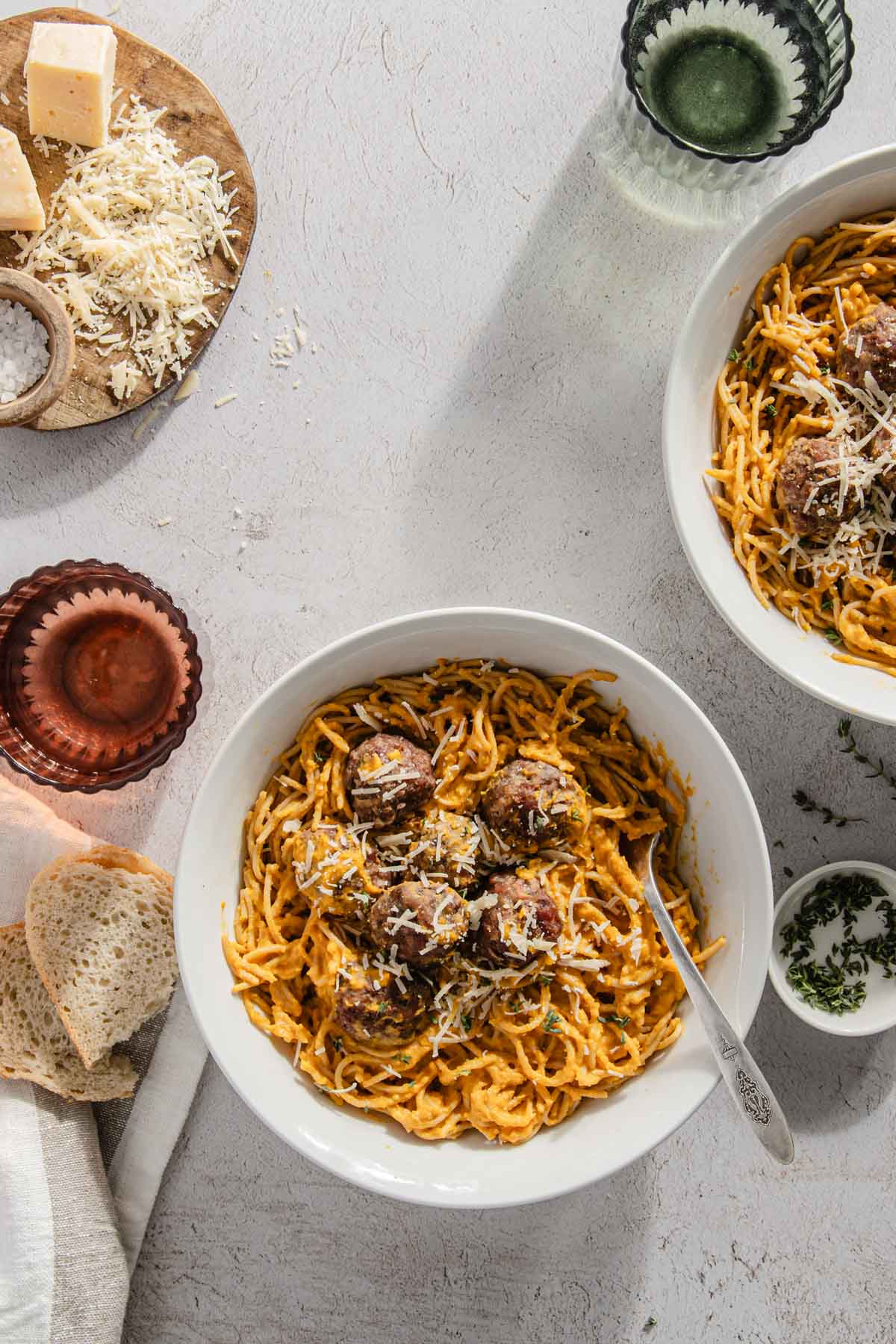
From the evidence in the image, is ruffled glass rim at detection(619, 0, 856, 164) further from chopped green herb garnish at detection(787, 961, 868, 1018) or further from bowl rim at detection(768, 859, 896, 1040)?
chopped green herb garnish at detection(787, 961, 868, 1018)

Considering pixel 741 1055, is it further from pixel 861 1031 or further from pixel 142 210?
pixel 142 210

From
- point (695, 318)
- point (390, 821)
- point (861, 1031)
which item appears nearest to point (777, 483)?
point (695, 318)

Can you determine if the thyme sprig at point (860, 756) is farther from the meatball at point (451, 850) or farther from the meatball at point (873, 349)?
the meatball at point (451, 850)

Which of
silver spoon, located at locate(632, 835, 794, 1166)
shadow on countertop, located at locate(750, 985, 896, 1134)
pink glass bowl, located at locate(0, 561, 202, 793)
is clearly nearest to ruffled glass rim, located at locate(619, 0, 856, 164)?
pink glass bowl, located at locate(0, 561, 202, 793)

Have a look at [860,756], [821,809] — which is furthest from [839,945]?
[860,756]

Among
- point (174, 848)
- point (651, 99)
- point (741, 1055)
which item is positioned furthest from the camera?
point (174, 848)

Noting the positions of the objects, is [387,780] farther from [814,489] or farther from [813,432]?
[813,432]
